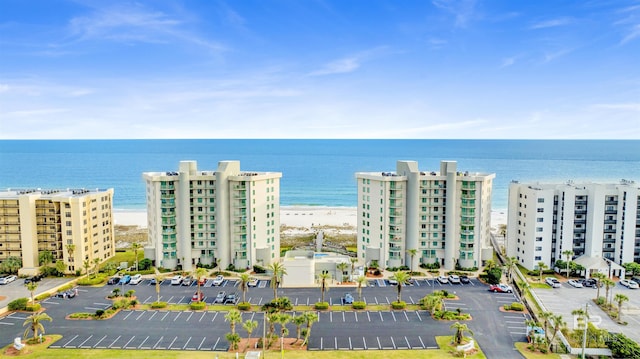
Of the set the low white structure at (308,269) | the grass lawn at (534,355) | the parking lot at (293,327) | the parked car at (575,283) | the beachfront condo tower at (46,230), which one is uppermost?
A: the beachfront condo tower at (46,230)

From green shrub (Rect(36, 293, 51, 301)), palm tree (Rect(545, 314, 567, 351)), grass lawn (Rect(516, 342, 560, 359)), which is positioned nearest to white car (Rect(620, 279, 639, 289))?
palm tree (Rect(545, 314, 567, 351))

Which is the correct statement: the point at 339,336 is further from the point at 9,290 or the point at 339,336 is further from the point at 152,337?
the point at 9,290

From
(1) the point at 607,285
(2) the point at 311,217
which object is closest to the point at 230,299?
(1) the point at 607,285

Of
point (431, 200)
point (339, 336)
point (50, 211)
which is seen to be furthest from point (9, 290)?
point (431, 200)

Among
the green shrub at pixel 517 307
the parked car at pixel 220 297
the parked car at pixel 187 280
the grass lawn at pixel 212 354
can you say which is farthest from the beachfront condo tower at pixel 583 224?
the parked car at pixel 187 280

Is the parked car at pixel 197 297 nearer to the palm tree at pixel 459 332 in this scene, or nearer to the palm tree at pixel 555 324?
the palm tree at pixel 459 332

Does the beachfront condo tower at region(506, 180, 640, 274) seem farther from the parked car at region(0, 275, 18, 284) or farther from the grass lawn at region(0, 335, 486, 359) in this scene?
the parked car at region(0, 275, 18, 284)
